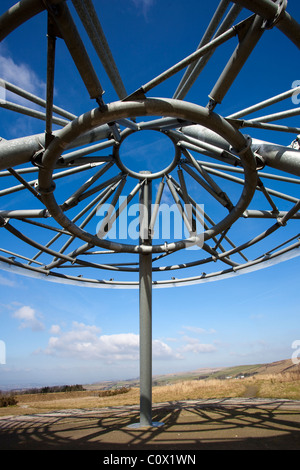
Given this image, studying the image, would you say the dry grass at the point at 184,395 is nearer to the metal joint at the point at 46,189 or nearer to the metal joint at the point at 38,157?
the metal joint at the point at 46,189

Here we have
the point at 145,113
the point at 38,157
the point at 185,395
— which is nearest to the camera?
the point at 145,113

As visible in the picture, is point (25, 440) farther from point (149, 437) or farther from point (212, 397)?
point (212, 397)

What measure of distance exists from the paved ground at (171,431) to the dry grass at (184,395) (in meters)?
6.04

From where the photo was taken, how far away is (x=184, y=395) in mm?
30594

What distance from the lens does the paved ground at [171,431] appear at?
12.3 m

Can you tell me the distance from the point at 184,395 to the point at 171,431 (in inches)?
674

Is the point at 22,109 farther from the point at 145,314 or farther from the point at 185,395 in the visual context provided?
the point at 185,395

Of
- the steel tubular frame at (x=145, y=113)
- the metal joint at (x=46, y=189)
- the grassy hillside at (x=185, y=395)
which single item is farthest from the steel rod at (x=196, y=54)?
the grassy hillside at (x=185, y=395)

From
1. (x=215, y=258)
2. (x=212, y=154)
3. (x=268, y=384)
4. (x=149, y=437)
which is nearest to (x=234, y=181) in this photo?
(x=212, y=154)

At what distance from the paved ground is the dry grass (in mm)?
6042

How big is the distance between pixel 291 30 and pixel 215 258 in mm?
14381

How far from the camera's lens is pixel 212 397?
28484 mm

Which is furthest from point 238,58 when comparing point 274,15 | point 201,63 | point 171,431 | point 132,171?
point 171,431

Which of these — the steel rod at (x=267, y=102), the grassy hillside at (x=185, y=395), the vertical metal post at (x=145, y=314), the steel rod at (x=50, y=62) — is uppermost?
the steel rod at (x=267, y=102)
